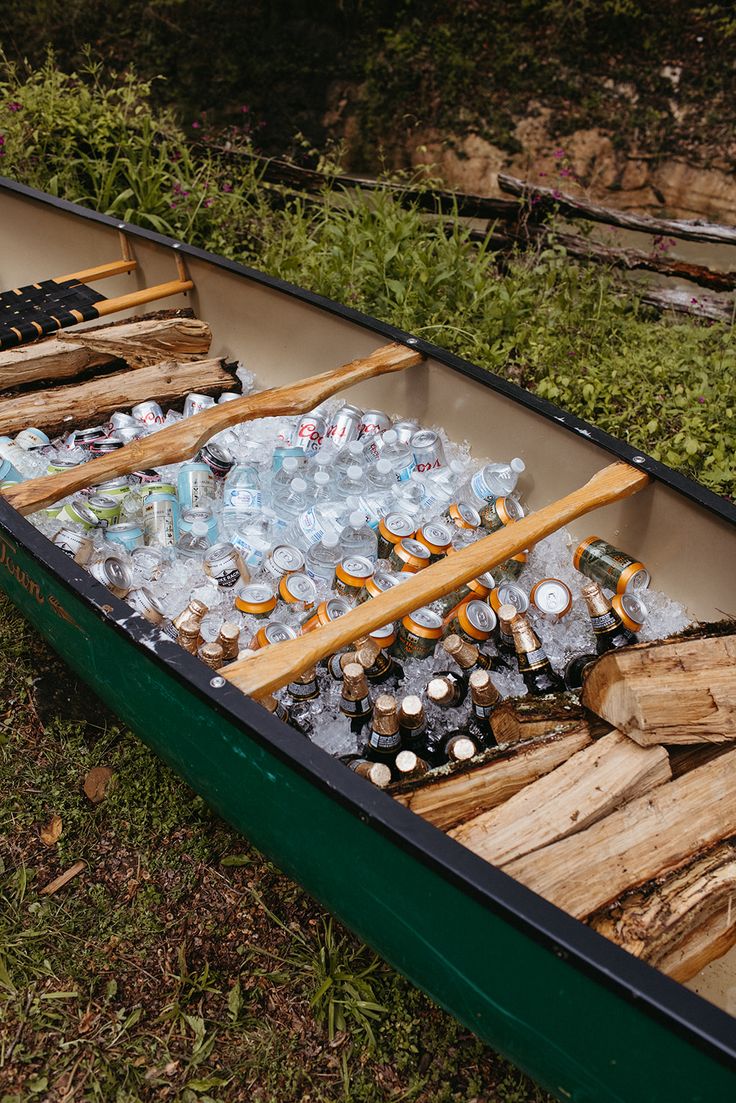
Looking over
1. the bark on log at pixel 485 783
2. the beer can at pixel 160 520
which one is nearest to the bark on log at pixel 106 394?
the beer can at pixel 160 520

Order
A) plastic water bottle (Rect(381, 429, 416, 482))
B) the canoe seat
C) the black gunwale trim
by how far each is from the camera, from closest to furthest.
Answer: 1. the black gunwale trim
2. plastic water bottle (Rect(381, 429, 416, 482))
3. the canoe seat

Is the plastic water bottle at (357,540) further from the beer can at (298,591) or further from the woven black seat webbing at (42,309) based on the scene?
the woven black seat webbing at (42,309)

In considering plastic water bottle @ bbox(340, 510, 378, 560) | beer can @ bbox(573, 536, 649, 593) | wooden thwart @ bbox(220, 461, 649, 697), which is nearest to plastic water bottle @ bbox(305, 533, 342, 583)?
plastic water bottle @ bbox(340, 510, 378, 560)

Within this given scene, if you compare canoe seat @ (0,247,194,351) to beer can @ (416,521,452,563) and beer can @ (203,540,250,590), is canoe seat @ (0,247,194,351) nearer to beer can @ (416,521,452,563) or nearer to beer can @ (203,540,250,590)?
beer can @ (203,540,250,590)

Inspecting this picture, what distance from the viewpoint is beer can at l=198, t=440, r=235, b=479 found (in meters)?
3.01

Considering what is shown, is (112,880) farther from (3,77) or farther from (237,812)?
(3,77)

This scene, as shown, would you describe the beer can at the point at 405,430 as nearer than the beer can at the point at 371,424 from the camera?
Yes

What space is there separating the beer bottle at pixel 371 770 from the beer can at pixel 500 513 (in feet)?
3.07

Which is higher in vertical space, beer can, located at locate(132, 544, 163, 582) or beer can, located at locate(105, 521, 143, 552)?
beer can, located at locate(105, 521, 143, 552)

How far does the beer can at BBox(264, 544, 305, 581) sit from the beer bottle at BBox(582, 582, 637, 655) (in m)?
0.84

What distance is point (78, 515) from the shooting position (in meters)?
2.70

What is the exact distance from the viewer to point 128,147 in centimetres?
527

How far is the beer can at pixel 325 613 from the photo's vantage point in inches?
91.4

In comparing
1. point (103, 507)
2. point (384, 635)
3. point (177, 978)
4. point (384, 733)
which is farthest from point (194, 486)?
point (177, 978)
